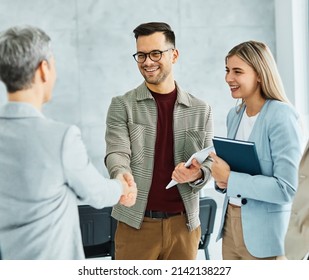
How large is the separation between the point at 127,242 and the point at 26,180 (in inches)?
30.7

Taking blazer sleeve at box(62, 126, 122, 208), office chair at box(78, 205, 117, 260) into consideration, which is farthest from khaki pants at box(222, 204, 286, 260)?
office chair at box(78, 205, 117, 260)

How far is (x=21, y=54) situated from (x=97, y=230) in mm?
1778

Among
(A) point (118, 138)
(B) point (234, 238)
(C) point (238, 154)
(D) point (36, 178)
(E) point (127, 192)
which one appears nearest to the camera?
(D) point (36, 178)

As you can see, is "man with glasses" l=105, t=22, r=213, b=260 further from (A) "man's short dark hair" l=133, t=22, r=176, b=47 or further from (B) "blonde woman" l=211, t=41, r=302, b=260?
(B) "blonde woman" l=211, t=41, r=302, b=260

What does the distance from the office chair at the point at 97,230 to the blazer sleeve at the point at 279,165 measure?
133 centimetres

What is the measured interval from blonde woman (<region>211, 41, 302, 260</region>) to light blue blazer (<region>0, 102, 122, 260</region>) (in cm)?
56

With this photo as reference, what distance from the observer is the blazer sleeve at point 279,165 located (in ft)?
5.37

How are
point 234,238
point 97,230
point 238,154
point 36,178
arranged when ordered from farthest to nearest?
point 97,230 → point 234,238 → point 238,154 → point 36,178

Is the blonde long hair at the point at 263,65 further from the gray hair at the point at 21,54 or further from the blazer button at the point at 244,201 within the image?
the gray hair at the point at 21,54

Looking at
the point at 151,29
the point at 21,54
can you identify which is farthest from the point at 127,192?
the point at 151,29

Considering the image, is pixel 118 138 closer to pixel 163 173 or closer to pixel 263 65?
pixel 163 173

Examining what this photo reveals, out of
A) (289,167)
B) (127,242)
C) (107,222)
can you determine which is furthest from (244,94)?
(107,222)

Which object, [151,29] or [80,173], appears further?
[151,29]

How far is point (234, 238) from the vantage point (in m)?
1.83
